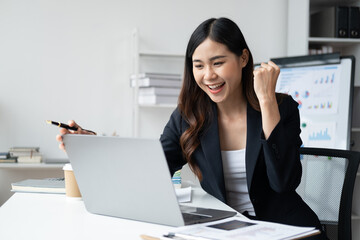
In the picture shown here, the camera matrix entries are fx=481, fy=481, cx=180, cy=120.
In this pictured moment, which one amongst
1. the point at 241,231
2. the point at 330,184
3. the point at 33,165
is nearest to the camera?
the point at 241,231

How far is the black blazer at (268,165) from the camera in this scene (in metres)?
1.52

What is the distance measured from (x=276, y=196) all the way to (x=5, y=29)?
246cm

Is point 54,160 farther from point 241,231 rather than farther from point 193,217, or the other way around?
point 241,231

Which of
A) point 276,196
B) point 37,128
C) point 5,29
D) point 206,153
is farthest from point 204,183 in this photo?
point 5,29

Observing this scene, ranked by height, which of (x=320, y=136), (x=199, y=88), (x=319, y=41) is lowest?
(x=320, y=136)

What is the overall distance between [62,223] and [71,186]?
1.00ft

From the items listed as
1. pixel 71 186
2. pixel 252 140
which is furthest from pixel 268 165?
pixel 71 186

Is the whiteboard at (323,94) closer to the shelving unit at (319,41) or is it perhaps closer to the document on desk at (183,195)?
the shelving unit at (319,41)

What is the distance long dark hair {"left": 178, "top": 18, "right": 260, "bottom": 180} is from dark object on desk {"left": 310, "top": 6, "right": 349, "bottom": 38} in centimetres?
189

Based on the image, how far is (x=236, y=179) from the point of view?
→ 1.72 metres

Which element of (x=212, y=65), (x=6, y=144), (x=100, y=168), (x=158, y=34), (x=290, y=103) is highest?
(x=158, y=34)

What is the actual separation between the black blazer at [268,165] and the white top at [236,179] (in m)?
0.06

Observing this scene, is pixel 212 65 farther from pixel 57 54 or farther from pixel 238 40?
pixel 57 54

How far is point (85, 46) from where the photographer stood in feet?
11.3
